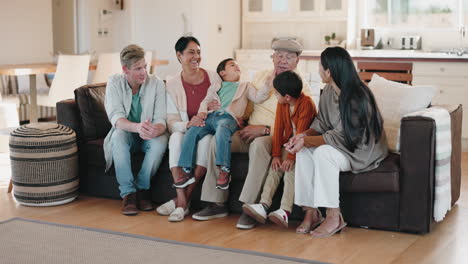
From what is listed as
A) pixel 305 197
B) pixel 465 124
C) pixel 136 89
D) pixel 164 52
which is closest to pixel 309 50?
pixel 164 52

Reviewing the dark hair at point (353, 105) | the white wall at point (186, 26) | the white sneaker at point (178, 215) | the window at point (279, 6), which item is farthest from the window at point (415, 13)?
the white sneaker at point (178, 215)

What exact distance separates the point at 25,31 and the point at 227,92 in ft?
16.3

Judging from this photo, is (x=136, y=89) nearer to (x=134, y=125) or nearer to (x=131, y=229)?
(x=134, y=125)

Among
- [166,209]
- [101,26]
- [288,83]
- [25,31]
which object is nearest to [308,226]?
[288,83]

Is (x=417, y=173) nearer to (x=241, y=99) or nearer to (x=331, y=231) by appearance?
(x=331, y=231)

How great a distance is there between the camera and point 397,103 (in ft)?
13.8

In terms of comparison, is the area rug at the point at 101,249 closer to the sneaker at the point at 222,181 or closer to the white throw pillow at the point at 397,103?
the sneaker at the point at 222,181

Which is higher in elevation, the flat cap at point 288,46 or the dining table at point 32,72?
the flat cap at point 288,46

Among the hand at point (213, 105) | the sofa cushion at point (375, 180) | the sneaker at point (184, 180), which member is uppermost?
the hand at point (213, 105)

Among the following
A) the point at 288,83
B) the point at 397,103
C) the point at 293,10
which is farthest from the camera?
the point at 293,10

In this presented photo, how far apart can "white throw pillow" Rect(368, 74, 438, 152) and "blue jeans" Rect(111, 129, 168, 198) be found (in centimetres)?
135

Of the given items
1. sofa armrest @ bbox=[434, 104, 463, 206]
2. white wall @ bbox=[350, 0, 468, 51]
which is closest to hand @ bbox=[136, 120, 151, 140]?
sofa armrest @ bbox=[434, 104, 463, 206]

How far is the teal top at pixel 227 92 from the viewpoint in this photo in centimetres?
445

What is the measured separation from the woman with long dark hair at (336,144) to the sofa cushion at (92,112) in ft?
4.94
